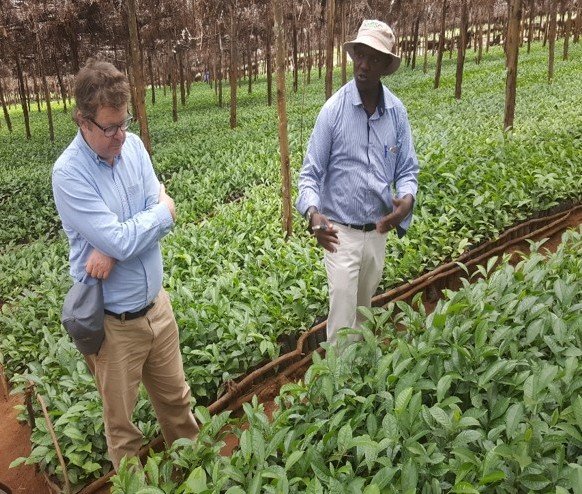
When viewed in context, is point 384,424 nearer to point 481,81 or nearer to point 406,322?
point 406,322

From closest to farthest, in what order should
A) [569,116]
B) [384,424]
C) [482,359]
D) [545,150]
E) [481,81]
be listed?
[384,424]
[482,359]
[545,150]
[569,116]
[481,81]

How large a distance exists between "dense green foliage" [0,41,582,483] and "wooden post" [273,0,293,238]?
0.33m

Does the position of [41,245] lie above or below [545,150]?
below

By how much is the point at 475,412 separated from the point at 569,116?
9.68 meters

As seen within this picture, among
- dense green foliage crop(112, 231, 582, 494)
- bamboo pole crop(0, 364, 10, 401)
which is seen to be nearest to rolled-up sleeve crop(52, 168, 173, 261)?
dense green foliage crop(112, 231, 582, 494)

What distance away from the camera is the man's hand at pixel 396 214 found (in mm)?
3066

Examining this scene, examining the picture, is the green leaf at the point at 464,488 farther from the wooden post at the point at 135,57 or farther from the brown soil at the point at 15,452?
the wooden post at the point at 135,57

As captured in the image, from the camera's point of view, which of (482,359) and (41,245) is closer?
(482,359)

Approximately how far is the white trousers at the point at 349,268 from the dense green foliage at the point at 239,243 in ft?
3.37

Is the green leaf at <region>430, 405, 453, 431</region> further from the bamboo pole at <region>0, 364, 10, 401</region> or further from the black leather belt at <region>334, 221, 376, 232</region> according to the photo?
the bamboo pole at <region>0, 364, 10, 401</region>

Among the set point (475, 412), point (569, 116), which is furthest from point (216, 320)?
point (569, 116)

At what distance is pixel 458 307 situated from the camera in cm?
285

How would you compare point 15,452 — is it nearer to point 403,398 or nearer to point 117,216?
point 117,216

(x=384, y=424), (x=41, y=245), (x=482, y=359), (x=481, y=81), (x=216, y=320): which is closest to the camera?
(x=384, y=424)
